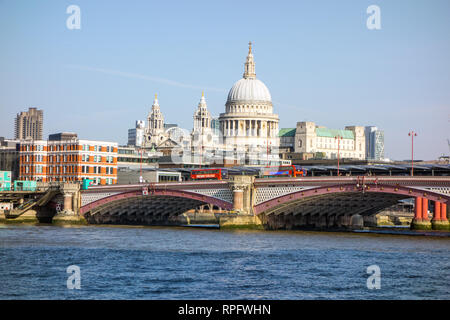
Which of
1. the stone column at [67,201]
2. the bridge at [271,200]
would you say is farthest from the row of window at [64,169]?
the stone column at [67,201]

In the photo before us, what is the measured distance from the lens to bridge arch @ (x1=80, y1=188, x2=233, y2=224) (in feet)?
342

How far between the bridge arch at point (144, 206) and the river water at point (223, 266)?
20.6 meters

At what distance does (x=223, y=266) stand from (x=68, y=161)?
82.6 metres

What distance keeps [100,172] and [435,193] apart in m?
67.2

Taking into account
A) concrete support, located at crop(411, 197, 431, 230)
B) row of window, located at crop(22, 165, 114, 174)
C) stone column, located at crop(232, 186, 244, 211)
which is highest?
row of window, located at crop(22, 165, 114, 174)

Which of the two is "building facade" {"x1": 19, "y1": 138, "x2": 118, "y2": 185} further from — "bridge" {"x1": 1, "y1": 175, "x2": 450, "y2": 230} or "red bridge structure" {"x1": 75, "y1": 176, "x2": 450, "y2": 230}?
"red bridge structure" {"x1": 75, "y1": 176, "x2": 450, "y2": 230}

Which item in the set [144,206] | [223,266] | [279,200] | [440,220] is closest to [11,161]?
[144,206]

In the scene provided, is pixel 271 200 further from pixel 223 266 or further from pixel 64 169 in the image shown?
pixel 64 169

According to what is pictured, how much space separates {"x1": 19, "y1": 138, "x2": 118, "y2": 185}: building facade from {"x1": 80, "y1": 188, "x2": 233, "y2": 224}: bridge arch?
49.5ft

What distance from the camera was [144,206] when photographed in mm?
118000

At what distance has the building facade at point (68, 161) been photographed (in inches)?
5251

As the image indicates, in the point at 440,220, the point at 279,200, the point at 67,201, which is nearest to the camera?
the point at 440,220

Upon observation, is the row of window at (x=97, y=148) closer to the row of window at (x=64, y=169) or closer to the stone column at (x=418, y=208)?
the row of window at (x=64, y=169)

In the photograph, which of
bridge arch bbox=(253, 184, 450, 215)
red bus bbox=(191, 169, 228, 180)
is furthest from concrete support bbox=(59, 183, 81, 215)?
bridge arch bbox=(253, 184, 450, 215)
